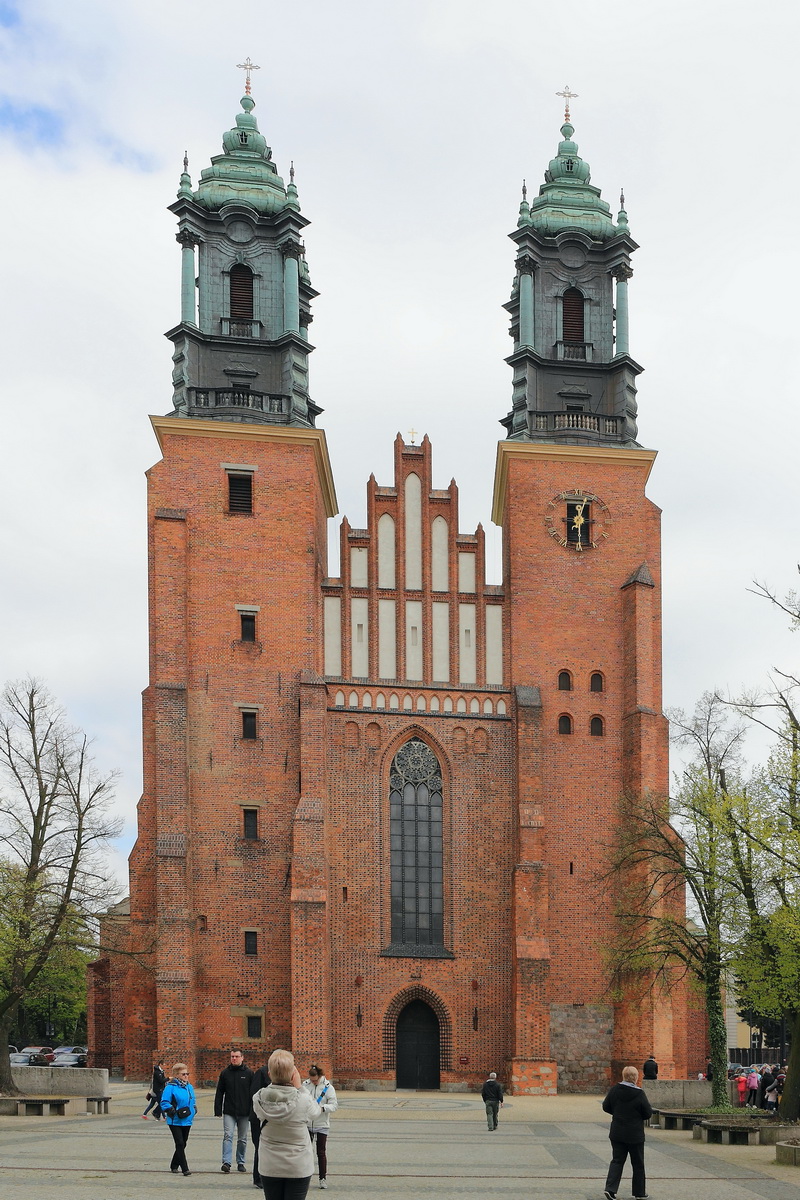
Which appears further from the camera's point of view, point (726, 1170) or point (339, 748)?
point (339, 748)

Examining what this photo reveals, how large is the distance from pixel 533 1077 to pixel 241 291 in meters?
25.0

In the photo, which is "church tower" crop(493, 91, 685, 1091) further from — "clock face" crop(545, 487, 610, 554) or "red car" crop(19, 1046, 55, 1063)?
"red car" crop(19, 1046, 55, 1063)

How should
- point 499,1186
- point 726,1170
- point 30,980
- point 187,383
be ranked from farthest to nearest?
point 187,383 < point 30,980 < point 726,1170 < point 499,1186

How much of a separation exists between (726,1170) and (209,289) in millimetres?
32647

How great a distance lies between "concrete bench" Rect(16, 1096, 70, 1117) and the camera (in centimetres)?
2900

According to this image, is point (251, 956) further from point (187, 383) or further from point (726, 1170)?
point (726, 1170)

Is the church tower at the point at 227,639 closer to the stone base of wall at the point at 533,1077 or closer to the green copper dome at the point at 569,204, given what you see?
the stone base of wall at the point at 533,1077

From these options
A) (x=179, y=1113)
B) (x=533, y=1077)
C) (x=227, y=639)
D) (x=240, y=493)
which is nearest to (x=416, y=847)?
(x=533, y=1077)

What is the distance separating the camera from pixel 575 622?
43.3 meters

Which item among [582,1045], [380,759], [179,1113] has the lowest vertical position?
[582,1045]

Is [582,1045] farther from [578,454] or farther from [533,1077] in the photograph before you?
[578,454]

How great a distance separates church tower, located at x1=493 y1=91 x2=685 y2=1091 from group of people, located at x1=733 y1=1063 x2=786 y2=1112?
345 centimetres

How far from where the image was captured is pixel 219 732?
4094 centimetres

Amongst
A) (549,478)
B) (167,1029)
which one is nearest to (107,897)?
(167,1029)
